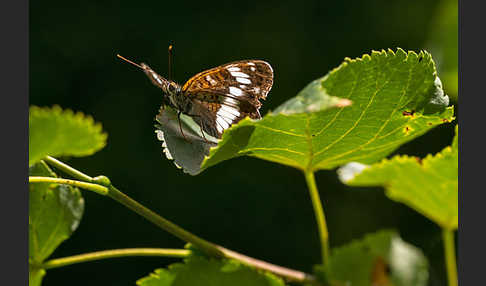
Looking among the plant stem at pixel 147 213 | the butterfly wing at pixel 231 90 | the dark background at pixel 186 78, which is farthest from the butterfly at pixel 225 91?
the dark background at pixel 186 78

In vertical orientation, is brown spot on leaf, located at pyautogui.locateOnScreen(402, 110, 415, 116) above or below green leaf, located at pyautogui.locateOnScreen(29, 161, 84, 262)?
above

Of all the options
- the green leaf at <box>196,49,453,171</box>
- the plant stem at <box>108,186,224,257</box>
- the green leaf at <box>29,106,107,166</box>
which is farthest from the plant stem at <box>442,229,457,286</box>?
the green leaf at <box>29,106,107,166</box>

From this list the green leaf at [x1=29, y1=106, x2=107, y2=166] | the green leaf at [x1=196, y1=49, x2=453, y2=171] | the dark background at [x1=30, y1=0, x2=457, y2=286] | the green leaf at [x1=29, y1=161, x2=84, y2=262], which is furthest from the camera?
the dark background at [x1=30, y1=0, x2=457, y2=286]

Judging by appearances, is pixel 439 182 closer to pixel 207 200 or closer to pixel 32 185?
pixel 32 185

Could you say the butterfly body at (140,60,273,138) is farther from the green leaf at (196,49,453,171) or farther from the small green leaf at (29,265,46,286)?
the small green leaf at (29,265,46,286)

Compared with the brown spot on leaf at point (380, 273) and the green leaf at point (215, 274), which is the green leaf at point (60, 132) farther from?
the brown spot on leaf at point (380, 273)
